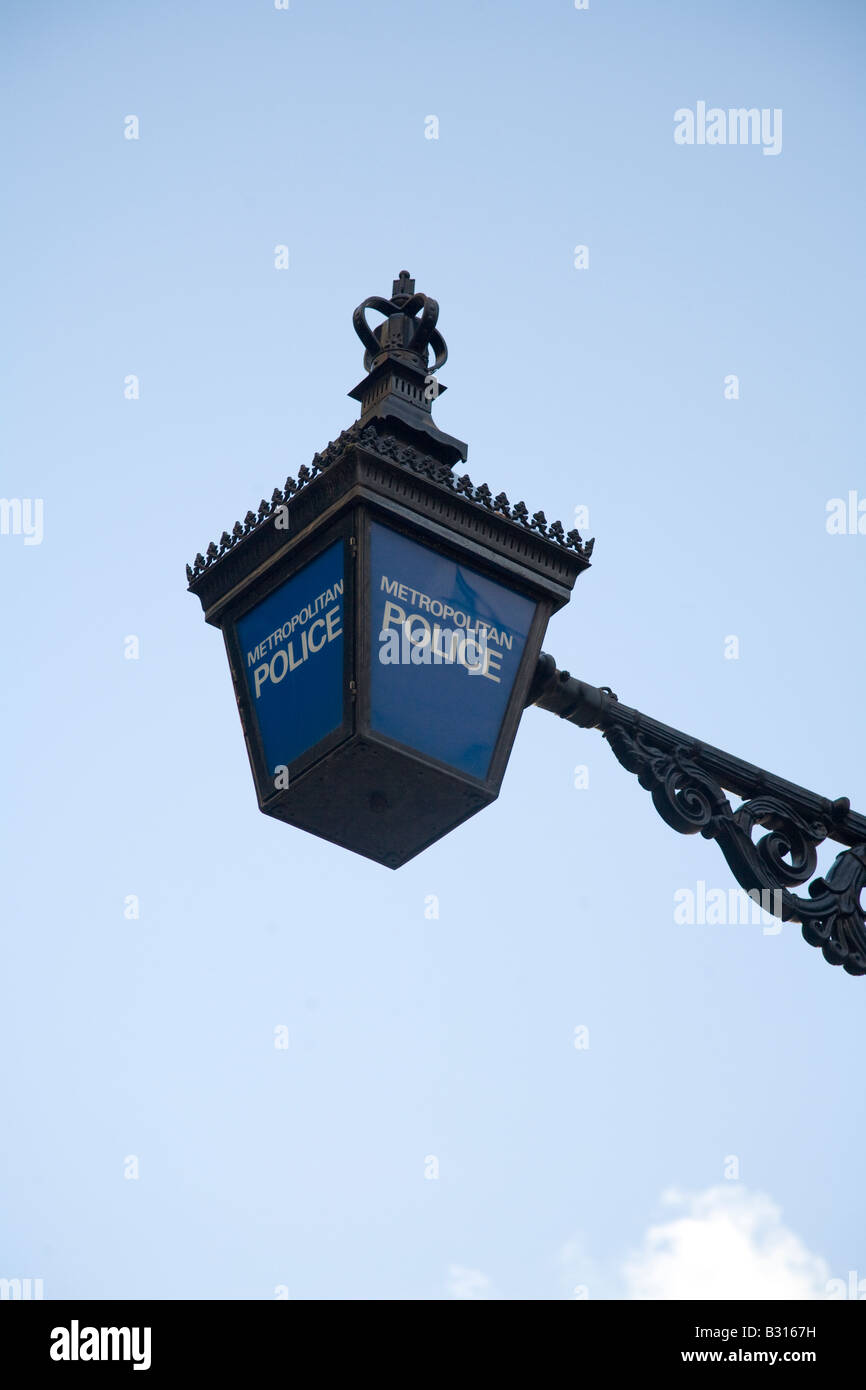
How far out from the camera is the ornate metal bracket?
715cm

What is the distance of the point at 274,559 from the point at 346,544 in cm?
36

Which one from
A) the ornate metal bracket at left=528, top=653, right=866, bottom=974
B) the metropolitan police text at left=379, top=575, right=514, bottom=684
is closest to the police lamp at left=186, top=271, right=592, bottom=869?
the metropolitan police text at left=379, top=575, right=514, bottom=684

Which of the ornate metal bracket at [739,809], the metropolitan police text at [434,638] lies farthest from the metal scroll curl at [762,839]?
the metropolitan police text at [434,638]

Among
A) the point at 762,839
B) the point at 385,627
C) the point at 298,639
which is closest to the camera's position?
the point at 385,627

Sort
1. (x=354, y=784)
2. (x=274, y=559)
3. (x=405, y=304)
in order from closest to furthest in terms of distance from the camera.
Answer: (x=354, y=784) → (x=274, y=559) → (x=405, y=304)

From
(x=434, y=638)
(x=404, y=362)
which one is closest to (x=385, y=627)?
(x=434, y=638)

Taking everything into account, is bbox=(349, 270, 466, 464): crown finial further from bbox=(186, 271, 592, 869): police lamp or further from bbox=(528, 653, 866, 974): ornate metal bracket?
bbox=(528, 653, 866, 974): ornate metal bracket

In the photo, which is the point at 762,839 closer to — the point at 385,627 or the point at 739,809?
the point at 739,809

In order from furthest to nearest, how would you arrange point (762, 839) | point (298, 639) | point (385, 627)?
point (762, 839) → point (298, 639) → point (385, 627)

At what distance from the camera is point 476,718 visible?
270 inches

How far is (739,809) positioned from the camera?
286 inches

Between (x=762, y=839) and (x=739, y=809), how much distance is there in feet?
0.38
